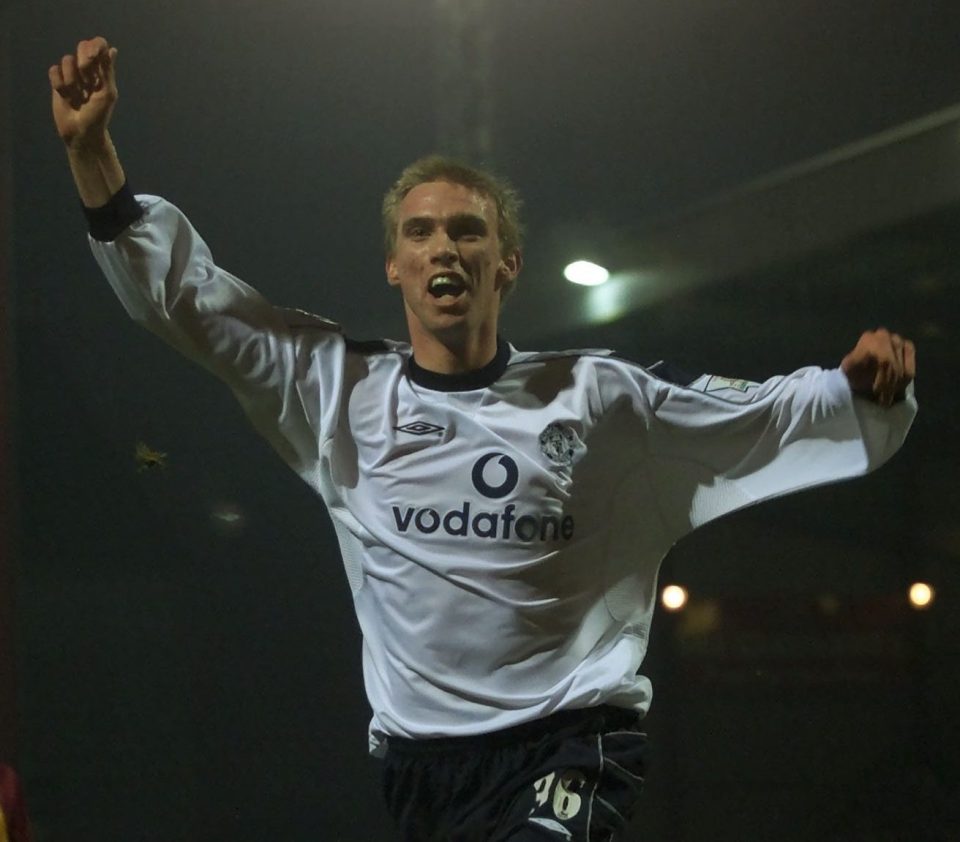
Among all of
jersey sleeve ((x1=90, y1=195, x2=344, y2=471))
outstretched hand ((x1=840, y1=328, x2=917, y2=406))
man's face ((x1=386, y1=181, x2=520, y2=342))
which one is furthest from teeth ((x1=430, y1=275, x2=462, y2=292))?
outstretched hand ((x1=840, y1=328, x2=917, y2=406))

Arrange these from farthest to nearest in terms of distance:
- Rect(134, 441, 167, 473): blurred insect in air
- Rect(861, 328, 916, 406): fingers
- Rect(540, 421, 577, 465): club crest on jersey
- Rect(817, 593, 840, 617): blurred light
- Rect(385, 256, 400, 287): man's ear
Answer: Rect(817, 593, 840, 617): blurred light → Rect(134, 441, 167, 473): blurred insect in air → Rect(385, 256, 400, 287): man's ear → Rect(540, 421, 577, 465): club crest on jersey → Rect(861, 328, 916, 406): fingers

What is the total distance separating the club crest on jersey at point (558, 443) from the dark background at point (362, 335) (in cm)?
53

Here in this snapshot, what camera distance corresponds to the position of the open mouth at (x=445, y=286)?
1111mm

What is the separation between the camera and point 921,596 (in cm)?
156

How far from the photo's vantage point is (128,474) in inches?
61.4

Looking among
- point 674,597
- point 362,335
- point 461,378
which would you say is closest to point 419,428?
point 461,378

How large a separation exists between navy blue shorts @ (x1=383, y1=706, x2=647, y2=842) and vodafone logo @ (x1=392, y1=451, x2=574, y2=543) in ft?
0.54

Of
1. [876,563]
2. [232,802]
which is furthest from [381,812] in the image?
[876,563]

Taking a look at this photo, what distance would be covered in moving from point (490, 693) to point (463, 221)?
1.49 ft

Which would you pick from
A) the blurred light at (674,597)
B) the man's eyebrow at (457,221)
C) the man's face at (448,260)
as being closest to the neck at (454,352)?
the man's face at (448,260)

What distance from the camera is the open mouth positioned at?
111 centimetres

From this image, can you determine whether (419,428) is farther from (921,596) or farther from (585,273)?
(921,596)

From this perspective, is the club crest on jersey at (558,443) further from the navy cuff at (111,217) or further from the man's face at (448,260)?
the navy cuff at (111,217)

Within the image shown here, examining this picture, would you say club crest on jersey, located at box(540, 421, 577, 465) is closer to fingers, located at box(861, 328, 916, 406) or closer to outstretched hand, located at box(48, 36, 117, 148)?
fingers, located at box(861, 328, 916, 406)
